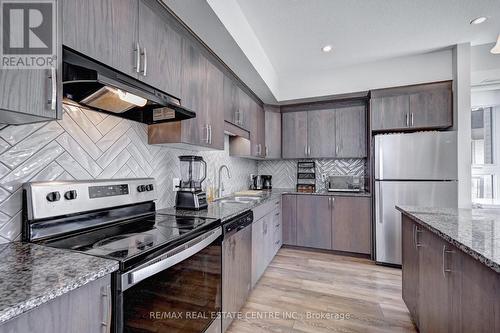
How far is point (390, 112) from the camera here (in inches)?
125

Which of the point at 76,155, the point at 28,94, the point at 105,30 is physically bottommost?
the point at 76,155

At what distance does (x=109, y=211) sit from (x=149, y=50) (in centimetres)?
102

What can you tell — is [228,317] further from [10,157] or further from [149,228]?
[10,157]

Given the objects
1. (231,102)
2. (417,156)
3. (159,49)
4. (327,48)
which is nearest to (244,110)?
(231,102)

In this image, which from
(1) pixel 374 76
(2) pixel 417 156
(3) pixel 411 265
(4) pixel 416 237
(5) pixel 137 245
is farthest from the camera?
(1) pixel 374 76

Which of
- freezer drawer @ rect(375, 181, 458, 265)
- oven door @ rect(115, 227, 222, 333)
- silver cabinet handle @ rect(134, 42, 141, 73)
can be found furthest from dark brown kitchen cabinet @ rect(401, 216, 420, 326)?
silver cabinet handle @ rect(134, 42, 141, 73)

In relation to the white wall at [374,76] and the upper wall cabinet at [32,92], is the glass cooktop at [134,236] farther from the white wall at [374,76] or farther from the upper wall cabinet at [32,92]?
the white wall at [374,76]

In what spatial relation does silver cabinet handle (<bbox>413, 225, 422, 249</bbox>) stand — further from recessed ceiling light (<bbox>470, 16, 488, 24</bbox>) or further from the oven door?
recessed ceiling light (<bbox>470, 16, 488, 24</bbox>)

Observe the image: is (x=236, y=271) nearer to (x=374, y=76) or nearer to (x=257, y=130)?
(x=257, y=130)

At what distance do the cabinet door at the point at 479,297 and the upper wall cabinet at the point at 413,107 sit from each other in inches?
101

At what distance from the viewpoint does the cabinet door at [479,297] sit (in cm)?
83

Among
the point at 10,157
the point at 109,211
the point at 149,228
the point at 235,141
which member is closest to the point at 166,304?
the point at 149,228

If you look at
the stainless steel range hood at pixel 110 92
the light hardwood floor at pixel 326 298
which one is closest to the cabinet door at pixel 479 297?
the light hardwood floor at pixel 326 298

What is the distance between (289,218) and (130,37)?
10.0ft
